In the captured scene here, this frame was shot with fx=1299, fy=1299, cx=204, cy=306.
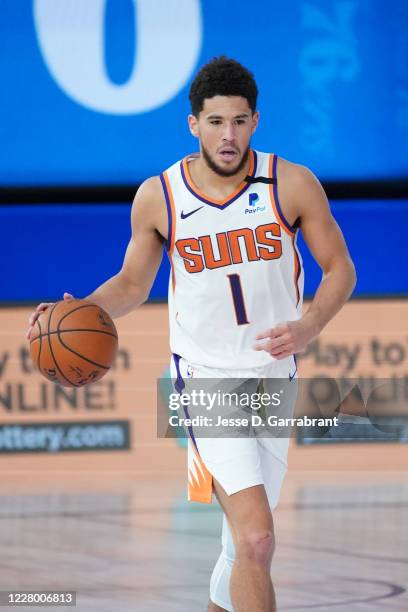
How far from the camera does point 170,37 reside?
10.5 meters

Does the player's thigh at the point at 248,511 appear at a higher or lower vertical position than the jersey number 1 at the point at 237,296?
lower

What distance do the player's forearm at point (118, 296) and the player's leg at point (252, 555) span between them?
0.96m

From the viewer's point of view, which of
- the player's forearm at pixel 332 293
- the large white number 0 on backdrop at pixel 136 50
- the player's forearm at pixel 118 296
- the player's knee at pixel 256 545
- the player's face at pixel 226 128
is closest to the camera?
the player's knee at pixel 256 545

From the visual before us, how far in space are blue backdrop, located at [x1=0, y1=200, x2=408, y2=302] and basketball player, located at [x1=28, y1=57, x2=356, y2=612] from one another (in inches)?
225

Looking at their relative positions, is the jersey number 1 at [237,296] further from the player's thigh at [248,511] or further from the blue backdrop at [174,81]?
the blue backdrop at [174,81]

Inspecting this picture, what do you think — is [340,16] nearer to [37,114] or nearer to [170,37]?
[170,37]

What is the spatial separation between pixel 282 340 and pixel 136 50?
6468 mm

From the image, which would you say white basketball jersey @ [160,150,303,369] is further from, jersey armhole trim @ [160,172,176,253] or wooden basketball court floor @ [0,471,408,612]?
wooden basketball court floor @ [0,471,408,612]

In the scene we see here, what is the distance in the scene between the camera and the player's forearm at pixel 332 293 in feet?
15.1

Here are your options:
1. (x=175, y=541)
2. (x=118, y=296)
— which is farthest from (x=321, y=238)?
(x=175, y=541)

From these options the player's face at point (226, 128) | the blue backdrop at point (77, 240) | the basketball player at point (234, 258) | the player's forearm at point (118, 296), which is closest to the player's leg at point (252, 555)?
the basketball player at point (234, 258)

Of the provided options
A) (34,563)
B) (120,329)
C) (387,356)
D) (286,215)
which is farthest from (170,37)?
(286,215)

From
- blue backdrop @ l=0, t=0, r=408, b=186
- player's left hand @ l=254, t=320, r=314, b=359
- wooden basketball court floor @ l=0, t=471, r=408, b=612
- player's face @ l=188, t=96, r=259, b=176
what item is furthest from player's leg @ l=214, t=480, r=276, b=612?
blue backdrop @ l=0, t=0, r=408, b=186

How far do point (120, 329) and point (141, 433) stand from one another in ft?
2.80
